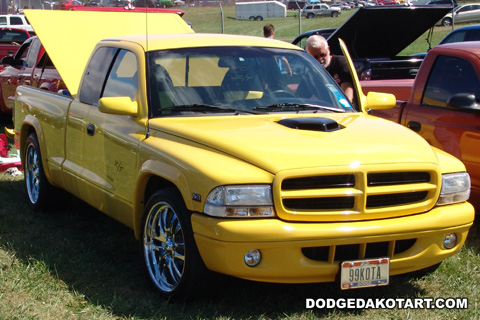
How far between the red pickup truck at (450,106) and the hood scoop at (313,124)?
1.58 metres

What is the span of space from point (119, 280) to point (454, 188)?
7.67 ft

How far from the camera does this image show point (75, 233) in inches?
238

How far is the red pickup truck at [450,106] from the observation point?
554 cm

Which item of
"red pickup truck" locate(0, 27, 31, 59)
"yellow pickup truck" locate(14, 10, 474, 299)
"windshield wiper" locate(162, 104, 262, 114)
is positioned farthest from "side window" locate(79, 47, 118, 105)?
"red pickup truck" locate(0, 27, 31, 59)

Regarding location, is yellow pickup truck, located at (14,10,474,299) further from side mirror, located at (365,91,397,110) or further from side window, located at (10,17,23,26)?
side window, located at (10,17,23,26)

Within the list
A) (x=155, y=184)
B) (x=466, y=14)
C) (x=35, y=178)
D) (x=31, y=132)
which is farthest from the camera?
(x=466, y=14)

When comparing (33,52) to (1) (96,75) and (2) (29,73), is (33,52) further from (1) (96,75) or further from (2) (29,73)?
(1) (96,75)

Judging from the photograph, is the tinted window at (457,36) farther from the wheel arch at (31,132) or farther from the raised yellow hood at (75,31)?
the wheel arch at (31,132)

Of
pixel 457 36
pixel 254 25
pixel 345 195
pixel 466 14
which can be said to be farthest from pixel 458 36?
pixel 466 14

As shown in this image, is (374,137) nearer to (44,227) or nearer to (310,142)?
(310,142)

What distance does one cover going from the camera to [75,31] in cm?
748

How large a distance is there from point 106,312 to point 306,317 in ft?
4.02

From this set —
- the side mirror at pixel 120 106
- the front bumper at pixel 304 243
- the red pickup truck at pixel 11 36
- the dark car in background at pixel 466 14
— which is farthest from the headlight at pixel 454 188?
the dark car in background at pixel 466 14

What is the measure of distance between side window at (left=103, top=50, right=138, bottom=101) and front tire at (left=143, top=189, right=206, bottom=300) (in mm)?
1030
